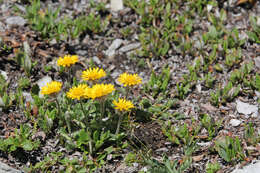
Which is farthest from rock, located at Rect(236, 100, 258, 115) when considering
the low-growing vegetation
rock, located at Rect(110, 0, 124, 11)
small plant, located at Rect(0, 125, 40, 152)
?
rock, located at Rect(110, 0, 124, 11)

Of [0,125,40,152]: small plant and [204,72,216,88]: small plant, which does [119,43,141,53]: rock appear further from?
[0,125,40,152]: small plant

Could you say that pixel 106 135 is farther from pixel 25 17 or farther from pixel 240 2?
pixel 240 2

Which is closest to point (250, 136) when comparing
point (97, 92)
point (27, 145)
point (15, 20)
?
point (97, 92)

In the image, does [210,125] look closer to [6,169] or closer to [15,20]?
[6,169]

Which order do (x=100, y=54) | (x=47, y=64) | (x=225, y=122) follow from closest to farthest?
(x=225, y=122)
(x=47, y=64)
(x=100, y=54)

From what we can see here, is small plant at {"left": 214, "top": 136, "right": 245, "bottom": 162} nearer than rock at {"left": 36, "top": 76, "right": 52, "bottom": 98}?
Yes

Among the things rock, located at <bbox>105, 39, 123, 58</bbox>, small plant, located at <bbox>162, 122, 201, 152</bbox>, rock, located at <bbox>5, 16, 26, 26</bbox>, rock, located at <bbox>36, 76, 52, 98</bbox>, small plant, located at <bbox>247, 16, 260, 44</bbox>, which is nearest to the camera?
small plant, located at <bbox>162, 122, 201, 152</bbox>

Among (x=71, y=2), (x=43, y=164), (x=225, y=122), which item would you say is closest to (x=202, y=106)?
(x=225, y=122)
